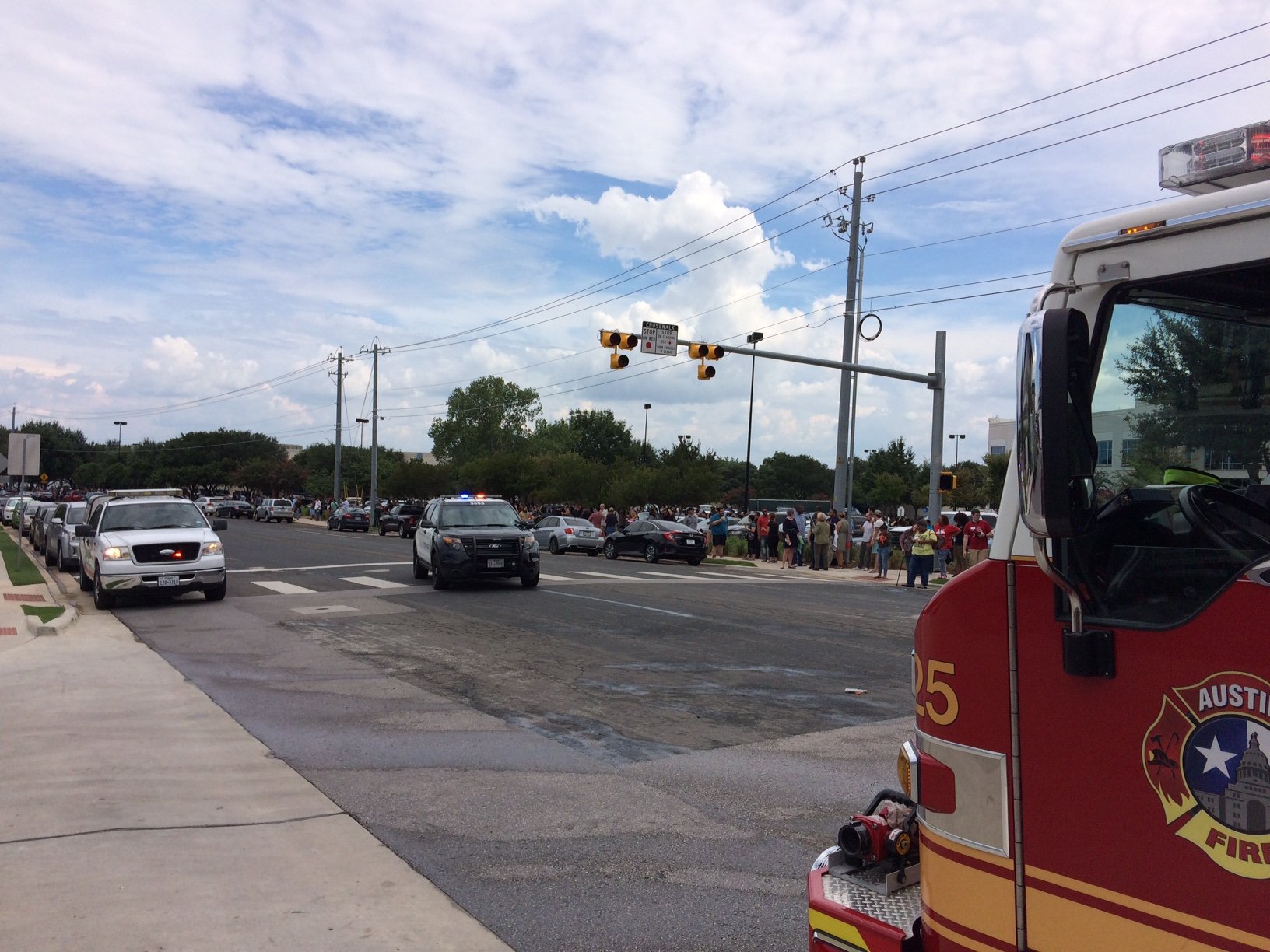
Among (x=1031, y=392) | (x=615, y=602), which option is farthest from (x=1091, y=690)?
(x=615, y=602)

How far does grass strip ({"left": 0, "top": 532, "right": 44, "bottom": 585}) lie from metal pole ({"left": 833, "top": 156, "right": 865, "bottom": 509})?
20697 millimetres

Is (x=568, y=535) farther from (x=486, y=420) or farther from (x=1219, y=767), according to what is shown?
(x=486, y=420)

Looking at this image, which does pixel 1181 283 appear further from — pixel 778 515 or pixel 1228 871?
pixel 778 515

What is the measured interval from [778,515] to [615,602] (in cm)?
1694

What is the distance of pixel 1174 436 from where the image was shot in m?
2.52

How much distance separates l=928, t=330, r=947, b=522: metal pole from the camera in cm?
2559

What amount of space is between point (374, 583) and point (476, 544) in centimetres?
282

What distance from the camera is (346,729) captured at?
8156 millimetres

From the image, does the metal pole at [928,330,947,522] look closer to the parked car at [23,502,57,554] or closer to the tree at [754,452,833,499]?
the parked car at [23,502,57,554]

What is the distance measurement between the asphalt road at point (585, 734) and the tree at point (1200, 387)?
9.23 feet

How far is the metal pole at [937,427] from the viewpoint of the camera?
84.0ft

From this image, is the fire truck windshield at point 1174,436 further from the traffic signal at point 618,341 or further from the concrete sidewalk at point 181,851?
the traffic signal at point 618,341

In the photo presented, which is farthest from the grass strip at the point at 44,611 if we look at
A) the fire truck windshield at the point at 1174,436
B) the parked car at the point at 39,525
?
the parked car at the point at 39,525

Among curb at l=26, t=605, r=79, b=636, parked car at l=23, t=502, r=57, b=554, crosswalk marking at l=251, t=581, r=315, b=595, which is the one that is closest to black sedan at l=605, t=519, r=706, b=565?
crosswalk marking at l=251, t=581, r=315, b=595
